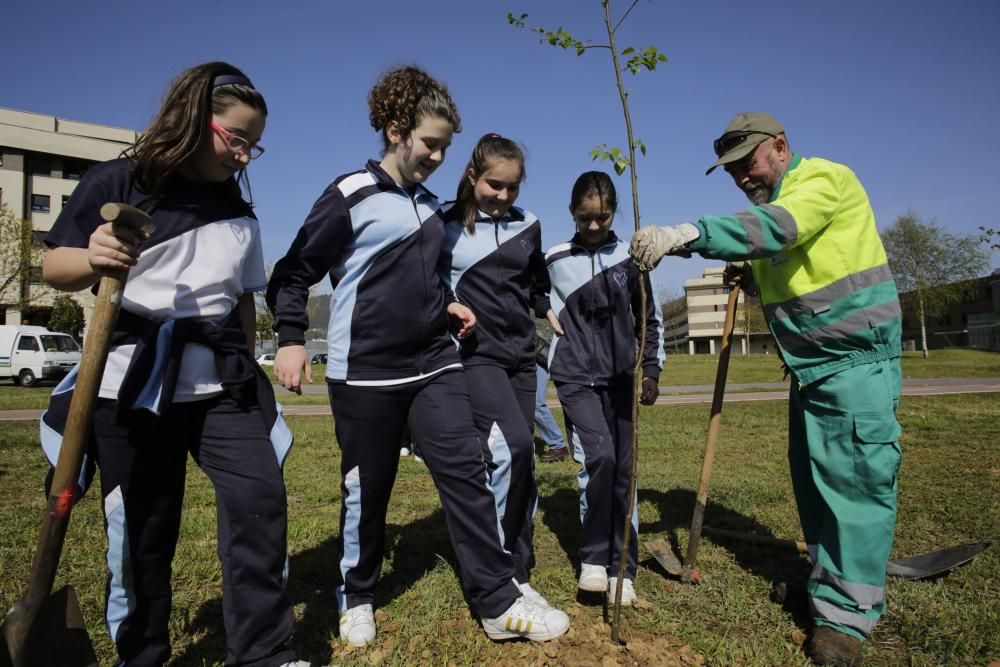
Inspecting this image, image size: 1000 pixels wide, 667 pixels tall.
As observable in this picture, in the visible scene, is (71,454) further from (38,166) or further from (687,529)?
(38,166)

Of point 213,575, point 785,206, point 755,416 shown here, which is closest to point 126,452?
point 213,575

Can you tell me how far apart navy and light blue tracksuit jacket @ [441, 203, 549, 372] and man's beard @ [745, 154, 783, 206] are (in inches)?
45.9

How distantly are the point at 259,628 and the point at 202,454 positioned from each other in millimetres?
607

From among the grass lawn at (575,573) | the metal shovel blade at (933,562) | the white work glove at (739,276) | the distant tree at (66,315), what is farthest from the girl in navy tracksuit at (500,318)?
the distant tree at (66,315)

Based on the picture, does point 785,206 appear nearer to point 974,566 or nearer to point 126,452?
point 974,566

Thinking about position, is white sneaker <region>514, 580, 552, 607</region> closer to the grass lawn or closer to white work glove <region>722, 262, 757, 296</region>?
the grass lawn

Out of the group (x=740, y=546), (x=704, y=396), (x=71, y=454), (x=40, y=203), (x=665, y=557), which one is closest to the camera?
(x=71, y=454)

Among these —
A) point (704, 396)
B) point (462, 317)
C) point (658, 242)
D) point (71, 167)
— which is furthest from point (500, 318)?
point (71, 167)

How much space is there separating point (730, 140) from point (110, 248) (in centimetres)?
270

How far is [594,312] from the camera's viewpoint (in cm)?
368

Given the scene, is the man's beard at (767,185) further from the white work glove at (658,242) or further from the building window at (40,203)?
the building window at (40,203)

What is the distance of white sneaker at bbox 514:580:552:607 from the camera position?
2.94m

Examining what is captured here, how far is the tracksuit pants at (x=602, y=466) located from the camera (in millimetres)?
3393

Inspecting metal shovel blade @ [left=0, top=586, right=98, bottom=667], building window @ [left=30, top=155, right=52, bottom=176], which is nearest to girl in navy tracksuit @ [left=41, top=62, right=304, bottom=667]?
metal shovel blade @ [left=0, top=586, right=98, bottom=667]
